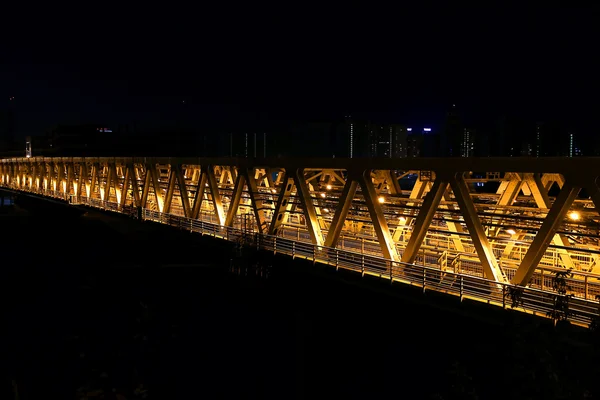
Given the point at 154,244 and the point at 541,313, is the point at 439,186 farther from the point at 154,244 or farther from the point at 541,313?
the point at 154,244

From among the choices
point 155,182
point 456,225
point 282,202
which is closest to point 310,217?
point 282,202

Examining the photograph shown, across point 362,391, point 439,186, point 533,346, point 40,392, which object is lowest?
point 40,392

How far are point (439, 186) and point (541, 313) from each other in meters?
4.44

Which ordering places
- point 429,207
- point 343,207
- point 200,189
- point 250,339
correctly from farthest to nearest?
point 200,189
point 250,339
point 343,207
point 429,207

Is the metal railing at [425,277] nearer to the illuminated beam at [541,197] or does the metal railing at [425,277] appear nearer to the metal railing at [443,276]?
the metal railing at [443,276]

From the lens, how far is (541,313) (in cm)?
1341

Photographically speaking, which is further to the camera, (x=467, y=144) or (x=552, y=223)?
(x=467, y=144)

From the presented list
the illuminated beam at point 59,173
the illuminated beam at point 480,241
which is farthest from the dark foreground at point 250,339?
the illuminated beam at point 59,173

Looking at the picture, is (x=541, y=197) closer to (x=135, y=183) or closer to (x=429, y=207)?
(x=429, y=207)

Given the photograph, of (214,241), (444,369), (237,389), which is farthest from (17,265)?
(444,369)

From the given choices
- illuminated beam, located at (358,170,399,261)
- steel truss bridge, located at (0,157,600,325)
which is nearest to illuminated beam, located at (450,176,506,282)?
steel truss bridge, located at (0,157,600,325)

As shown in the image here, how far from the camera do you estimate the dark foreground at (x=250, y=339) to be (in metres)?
12.9

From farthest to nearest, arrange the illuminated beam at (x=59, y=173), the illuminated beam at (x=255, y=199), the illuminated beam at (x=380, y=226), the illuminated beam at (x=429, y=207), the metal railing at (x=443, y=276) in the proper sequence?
the illuminated beam at (x=59, y=173)
the illuminated beam at (x=255, y=199)
the illuminated beam at (x=380, y=226)
the illuminated beam at (x=429, y=207)
the metal railing at (x=443, y=276)

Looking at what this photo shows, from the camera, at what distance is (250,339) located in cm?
2550
